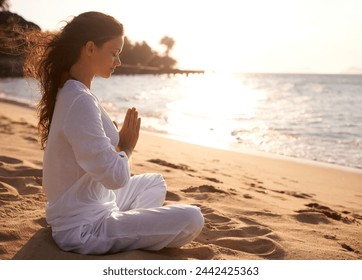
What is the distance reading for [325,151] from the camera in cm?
923

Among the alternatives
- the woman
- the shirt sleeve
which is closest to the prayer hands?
the woman

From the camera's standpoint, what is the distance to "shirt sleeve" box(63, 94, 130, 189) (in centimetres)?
220

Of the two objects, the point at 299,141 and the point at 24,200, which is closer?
the point at 24,200

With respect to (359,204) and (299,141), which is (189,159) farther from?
(299,141)

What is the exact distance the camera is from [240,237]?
10.2 feet

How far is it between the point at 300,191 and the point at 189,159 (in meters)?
2.04

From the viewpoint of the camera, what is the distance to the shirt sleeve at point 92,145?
7.23 feet

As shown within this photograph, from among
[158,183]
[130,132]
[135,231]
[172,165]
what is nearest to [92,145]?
[130,132]

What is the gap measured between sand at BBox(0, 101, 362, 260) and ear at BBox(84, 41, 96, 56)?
1.20 meters

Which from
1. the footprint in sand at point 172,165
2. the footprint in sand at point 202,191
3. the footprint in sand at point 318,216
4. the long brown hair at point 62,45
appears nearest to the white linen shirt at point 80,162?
the long brown hair at point 62,45

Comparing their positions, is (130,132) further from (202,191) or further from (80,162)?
(202,191)

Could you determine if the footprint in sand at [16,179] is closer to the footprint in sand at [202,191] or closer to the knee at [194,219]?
the footprint in sand at [202,191]

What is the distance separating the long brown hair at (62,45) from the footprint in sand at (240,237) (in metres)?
1.44
